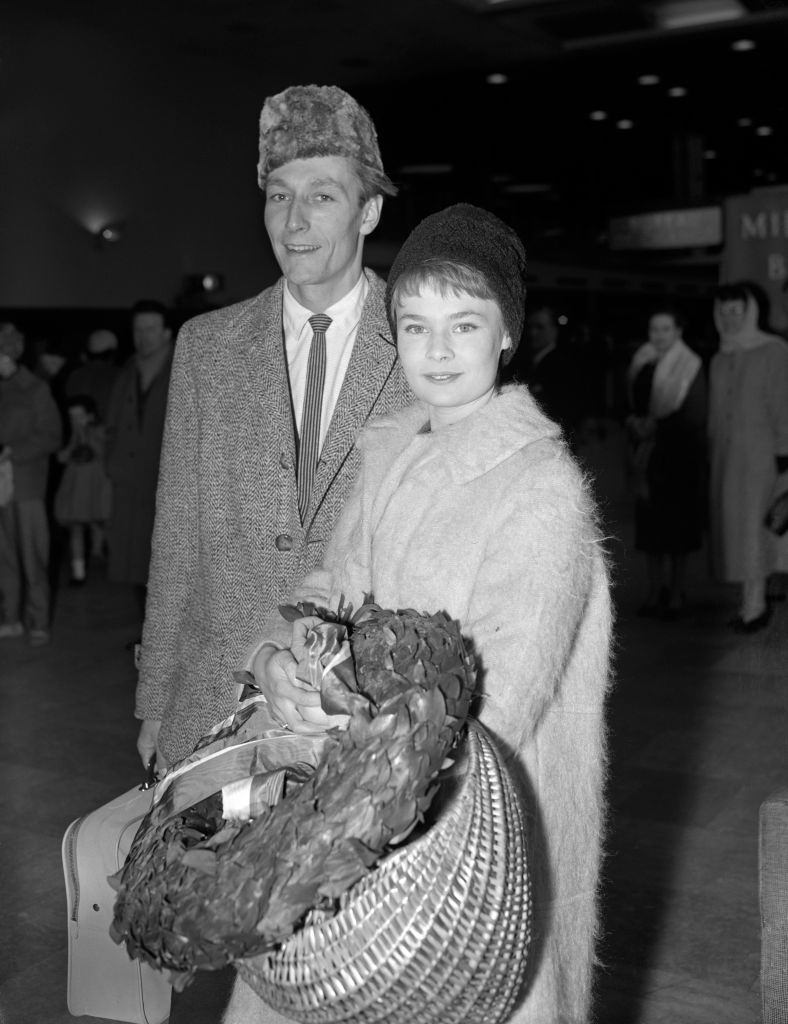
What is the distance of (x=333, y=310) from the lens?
2461 millimetres

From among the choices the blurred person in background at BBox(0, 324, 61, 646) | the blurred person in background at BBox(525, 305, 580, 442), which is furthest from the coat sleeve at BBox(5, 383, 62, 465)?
the blurred person in background at BBox(525, 305, 580, 442)

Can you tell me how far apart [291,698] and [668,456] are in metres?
6.56

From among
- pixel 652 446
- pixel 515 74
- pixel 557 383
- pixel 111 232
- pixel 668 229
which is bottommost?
pixel 652 446

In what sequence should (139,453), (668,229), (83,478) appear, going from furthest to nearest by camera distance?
1. (668,229)
2. (83,478)
3. (139,453)

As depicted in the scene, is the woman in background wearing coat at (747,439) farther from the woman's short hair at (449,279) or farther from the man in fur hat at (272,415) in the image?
the woman's short hair at (449,279)

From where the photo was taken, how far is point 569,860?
1.81 metres

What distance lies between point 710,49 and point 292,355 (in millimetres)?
11153

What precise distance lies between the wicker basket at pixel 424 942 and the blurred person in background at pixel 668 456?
22.1 ft

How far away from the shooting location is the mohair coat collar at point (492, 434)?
1.73 metres

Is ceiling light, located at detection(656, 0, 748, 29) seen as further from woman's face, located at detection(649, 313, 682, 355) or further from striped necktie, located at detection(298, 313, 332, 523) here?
striped necktie, located at detection(298, 313, 332, 523)

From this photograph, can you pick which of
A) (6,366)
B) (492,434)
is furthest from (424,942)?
(6,366)

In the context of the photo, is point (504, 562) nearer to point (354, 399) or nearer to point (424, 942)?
point (424, 942)

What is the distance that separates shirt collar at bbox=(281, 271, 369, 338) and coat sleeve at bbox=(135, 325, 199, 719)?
0.71 feet

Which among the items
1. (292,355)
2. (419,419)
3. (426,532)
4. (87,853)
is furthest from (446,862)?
(292,355)
